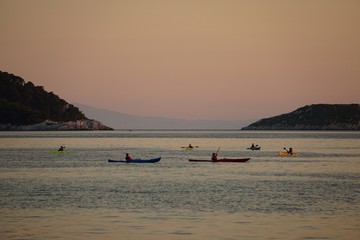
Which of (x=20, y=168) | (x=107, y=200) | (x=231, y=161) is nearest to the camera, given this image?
(x=107, y=200)

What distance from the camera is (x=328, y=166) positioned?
102 m

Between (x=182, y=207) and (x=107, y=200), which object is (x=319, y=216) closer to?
(x=182, y=207)

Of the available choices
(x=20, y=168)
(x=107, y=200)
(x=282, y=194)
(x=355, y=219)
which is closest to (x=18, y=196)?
(x=107, y=200)

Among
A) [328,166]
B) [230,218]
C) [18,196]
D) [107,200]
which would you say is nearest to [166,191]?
[107,200]

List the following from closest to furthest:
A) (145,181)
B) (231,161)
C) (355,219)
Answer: (355,219), (145,181), (231,161)

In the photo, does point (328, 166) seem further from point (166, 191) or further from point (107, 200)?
point (107, 200)

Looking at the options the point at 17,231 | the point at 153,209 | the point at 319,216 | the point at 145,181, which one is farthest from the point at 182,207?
the point at 145,181

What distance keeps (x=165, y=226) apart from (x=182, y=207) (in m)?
8.97

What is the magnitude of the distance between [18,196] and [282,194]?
878 inches

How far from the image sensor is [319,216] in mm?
45938

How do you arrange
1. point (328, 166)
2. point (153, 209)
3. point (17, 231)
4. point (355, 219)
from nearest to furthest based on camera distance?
point (17, 231)
point (355, 219)
point (153, 209)
point (328, 166)

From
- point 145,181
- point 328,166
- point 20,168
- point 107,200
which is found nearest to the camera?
point 107,200

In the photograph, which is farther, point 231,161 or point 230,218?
point 231,161

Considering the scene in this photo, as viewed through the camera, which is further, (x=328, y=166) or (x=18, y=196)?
(x=328, y=166)
